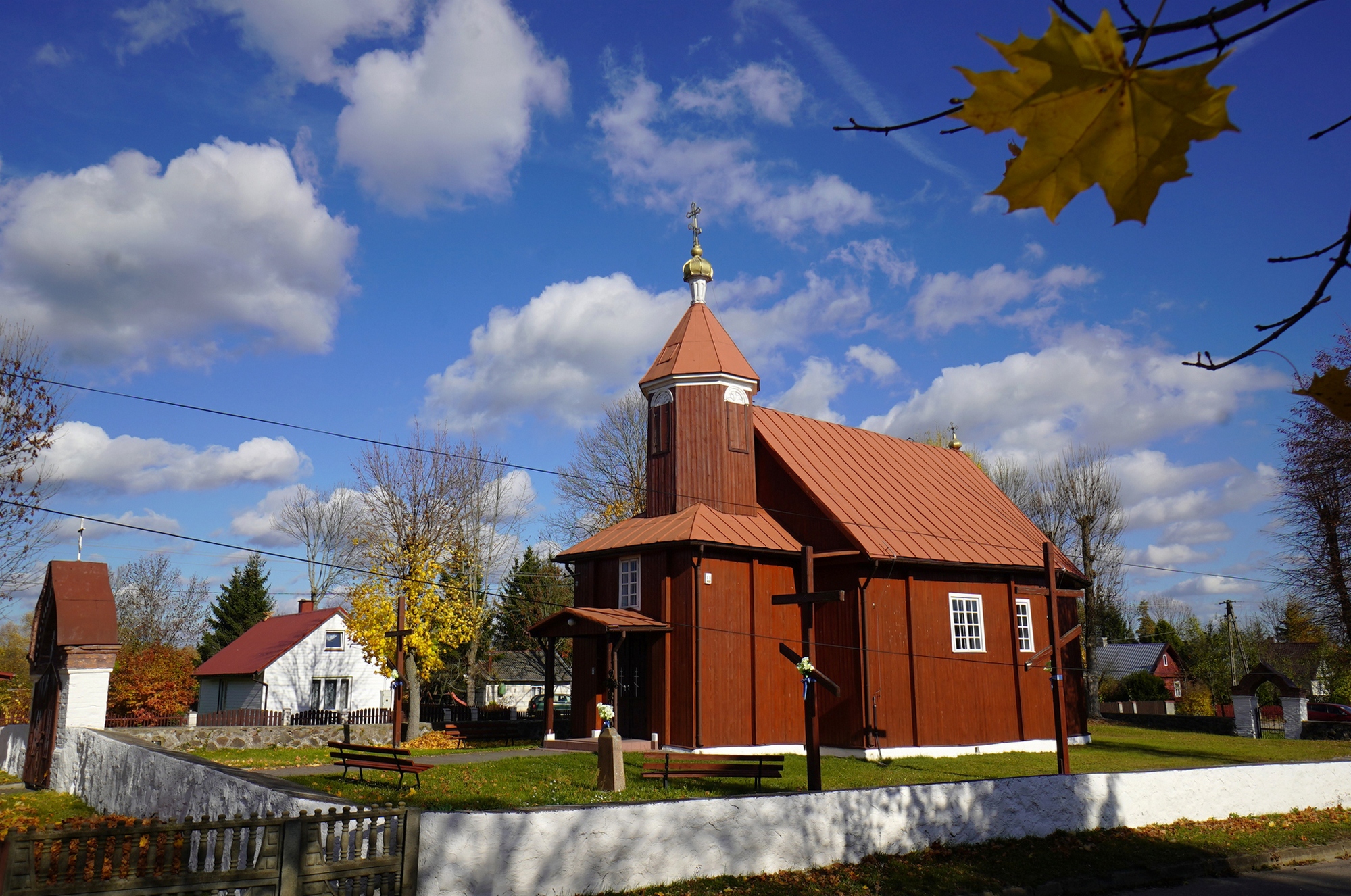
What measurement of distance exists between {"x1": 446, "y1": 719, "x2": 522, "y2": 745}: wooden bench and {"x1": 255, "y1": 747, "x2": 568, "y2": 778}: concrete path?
3.95 metres

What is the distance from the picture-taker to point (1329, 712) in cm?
3456

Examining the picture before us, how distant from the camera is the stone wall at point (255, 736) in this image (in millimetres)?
23562

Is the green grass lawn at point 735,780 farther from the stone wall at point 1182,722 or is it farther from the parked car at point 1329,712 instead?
the parked car at point 1329,712

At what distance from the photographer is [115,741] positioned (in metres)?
14.6

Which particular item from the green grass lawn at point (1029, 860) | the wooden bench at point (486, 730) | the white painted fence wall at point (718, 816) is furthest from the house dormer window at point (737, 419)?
the green grass lawn at point (1029, 860)

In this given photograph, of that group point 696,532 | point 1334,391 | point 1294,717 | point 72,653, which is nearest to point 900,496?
point 696,532

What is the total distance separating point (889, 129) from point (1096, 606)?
147ft

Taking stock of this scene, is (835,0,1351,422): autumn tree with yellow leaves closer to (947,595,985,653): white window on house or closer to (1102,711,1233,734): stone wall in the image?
(947,595,985,653): white window on house

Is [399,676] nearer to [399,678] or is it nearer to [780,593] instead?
[399,678]

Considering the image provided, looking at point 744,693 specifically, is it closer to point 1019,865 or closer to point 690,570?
point 690,570

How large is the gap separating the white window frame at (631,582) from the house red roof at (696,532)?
1.96ft

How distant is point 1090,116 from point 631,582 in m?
21.4

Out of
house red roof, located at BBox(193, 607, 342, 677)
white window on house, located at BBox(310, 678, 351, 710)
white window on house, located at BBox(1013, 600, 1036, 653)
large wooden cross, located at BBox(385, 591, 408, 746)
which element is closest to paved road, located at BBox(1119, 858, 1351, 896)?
white window on house, located at BBox(1013, 600, 1036, 653)

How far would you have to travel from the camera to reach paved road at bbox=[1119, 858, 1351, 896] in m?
10.9
